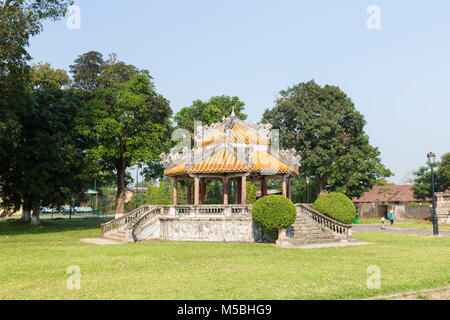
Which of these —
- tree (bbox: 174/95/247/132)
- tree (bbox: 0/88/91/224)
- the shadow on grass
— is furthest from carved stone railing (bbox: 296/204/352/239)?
tree (bbox: 174/95/247/132)

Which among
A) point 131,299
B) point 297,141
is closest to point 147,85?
point 297,141

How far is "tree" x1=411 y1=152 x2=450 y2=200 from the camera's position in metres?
57.5

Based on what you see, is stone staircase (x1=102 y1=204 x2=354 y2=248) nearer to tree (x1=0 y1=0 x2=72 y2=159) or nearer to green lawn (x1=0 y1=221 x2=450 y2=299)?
green lawn (x1=0 y1=221 x2=450 y2=299)

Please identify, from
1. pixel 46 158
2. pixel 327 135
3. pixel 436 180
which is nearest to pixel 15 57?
pixel 46 158

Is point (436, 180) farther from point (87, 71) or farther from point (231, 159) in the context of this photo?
point (87, 71)

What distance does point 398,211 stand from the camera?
50500mm

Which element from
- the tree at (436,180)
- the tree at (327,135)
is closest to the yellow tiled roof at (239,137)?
the tree at (327,135)

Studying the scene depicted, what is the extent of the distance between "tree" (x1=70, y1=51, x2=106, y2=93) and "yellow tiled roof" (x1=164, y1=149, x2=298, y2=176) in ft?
88.6

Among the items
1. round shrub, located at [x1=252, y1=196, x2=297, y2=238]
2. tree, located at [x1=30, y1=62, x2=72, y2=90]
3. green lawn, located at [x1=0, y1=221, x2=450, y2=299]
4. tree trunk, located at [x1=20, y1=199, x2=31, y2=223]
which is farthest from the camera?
tree, located at [x1=30, y1=62, x2=72, y2=90]

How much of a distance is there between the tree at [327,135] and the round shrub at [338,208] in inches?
847

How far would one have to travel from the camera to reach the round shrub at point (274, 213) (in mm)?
20750

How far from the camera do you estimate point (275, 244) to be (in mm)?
21797

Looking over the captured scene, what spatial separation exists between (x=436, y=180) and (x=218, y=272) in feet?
191
